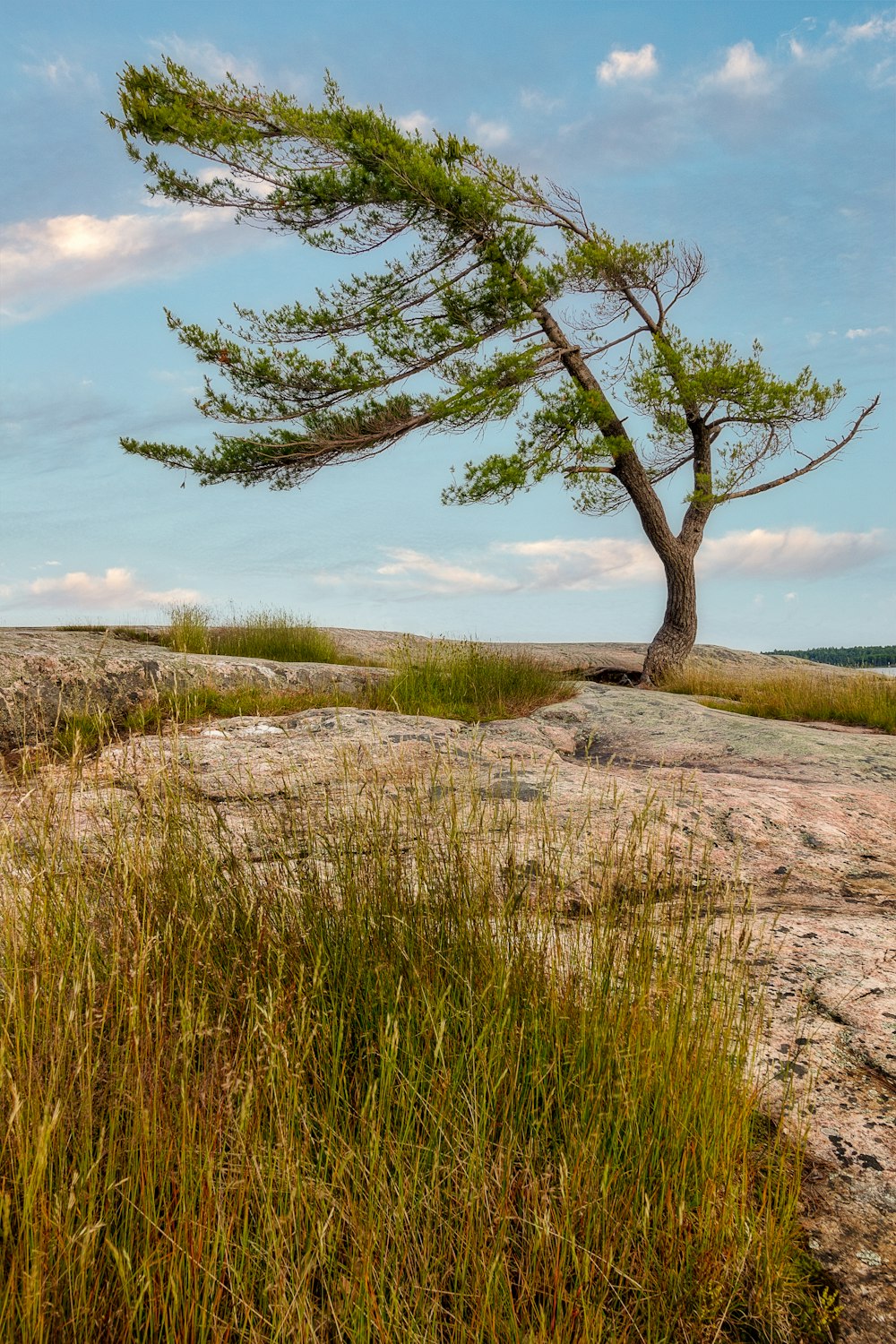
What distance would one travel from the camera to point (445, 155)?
13.3 meters

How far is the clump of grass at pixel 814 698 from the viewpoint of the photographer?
1075cm

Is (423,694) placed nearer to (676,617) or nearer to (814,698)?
(814,698)

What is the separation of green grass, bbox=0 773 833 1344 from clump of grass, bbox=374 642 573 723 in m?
5.55

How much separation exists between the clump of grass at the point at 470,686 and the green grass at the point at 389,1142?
5549mm

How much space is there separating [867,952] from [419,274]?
13125mm

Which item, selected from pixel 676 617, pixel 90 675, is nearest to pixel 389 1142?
pixel 90 675

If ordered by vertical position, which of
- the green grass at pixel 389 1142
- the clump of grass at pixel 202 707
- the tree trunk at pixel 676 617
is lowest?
the green grass at pixel 389 1142

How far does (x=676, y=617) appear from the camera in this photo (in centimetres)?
1535

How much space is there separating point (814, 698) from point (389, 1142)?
10.9 m

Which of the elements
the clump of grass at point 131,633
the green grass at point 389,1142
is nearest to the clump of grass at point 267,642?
the clump of grass at point 131,633

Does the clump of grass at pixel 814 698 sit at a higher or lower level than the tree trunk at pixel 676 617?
lower

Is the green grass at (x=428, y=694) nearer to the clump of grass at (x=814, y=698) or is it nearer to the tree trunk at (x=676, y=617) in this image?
the clump of grass at (x=814, y=698)

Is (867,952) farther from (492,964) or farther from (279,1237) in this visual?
(279,1237)

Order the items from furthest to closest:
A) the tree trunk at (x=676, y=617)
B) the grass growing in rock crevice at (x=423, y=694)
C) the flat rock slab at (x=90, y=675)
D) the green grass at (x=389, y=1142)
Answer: the tree trunk at (x=676, y=617)
the grass growing in rock crevice at (x=423, y=694)
the flat rock slab at (x=90, y=675)
the green grass at (x=389, y=1142)
